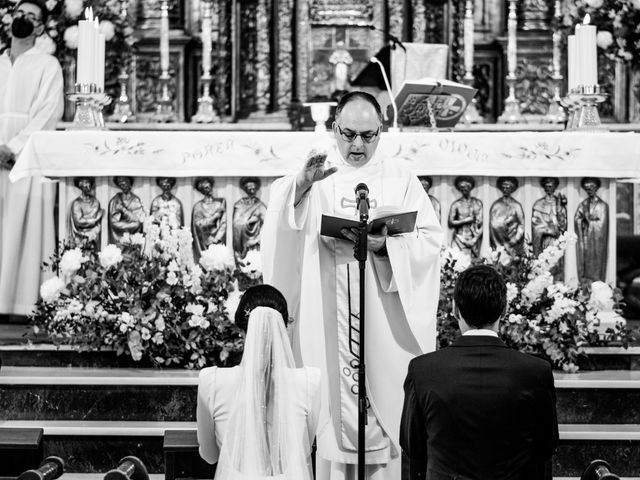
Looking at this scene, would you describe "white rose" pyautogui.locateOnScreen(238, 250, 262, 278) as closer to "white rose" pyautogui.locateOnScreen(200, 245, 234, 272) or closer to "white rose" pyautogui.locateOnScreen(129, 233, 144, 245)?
"white rose" pyautogui.locateOnScreen(200, 245, 234, 272)

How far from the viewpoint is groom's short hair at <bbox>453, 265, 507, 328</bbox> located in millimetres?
3521

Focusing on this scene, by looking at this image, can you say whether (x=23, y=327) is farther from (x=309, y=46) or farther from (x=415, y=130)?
(x=309, y=46)

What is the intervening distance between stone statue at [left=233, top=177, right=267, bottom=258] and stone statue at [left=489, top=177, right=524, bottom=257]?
1.37 meters

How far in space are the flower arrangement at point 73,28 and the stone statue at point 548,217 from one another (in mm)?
3925

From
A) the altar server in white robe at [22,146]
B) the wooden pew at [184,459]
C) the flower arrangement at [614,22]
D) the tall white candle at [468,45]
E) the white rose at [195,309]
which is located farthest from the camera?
the flower arrangement at [614,22]

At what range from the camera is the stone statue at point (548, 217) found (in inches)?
255

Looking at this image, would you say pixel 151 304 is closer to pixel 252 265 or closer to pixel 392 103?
pixel 252 265

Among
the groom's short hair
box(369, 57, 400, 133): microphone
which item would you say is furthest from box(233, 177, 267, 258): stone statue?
the groom's short hair

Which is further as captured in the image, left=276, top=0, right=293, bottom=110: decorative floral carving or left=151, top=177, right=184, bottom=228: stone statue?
left=276, top=0, right=293, bottom=110: decorative floral carving

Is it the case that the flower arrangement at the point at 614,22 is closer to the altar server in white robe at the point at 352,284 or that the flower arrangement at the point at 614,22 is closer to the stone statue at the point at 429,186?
the stone statue at the point at 429,186

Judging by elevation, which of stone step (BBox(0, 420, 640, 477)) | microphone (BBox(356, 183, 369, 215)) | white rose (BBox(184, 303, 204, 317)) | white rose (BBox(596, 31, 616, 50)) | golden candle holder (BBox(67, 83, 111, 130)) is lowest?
stone step (BBox(0, 420, 640, 477))

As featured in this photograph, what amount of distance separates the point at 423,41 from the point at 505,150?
350 cm

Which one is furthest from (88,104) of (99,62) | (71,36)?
(71,36)

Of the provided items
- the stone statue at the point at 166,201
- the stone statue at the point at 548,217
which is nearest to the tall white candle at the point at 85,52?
the stone statue at the point at 166,201
